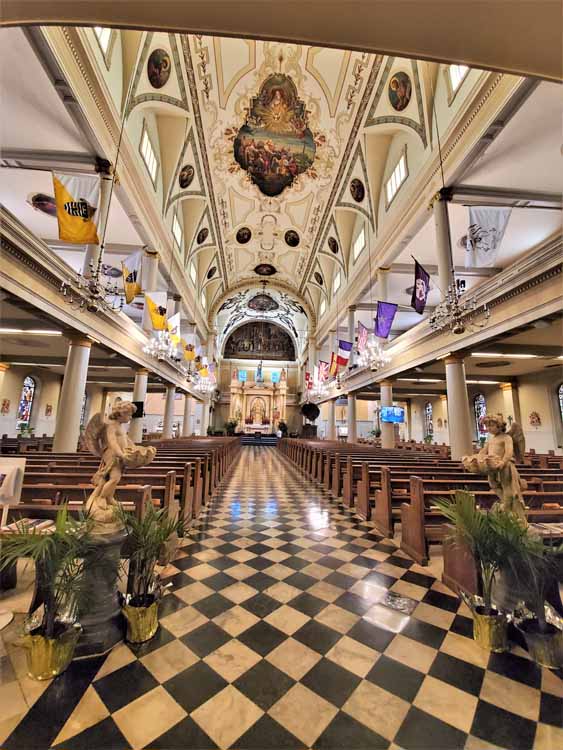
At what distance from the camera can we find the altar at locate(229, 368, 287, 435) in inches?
1147

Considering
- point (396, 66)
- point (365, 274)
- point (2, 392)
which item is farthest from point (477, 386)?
point (2, 392)

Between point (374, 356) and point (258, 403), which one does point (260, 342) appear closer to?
point (258, 403)

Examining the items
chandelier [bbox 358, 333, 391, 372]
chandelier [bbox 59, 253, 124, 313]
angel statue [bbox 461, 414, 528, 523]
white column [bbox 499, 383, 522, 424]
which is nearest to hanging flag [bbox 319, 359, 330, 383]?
chandelier [bbox 358, 333, 391, 372]

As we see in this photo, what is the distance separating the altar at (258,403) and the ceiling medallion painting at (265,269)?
10.4 meters

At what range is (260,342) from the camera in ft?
109

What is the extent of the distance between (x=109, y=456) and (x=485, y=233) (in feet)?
25.1

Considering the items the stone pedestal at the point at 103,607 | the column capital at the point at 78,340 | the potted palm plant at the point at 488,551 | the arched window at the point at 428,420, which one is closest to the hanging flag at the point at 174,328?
the column capital at the point at 78,340

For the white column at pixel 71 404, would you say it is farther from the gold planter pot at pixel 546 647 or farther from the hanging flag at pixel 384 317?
the gold planter pot at pixel 546 647

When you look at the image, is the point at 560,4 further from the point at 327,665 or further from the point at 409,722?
the point at 327,665

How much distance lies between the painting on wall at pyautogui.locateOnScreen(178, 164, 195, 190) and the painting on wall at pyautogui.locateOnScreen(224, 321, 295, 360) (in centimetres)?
2079

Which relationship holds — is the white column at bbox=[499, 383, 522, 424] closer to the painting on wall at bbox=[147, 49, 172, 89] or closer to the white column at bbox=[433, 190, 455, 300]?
the white column at bbox=[433, 190, 455, 300]

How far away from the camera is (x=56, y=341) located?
10.2 meters

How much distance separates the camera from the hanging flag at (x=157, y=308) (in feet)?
28.7

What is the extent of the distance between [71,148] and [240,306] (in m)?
20.7
